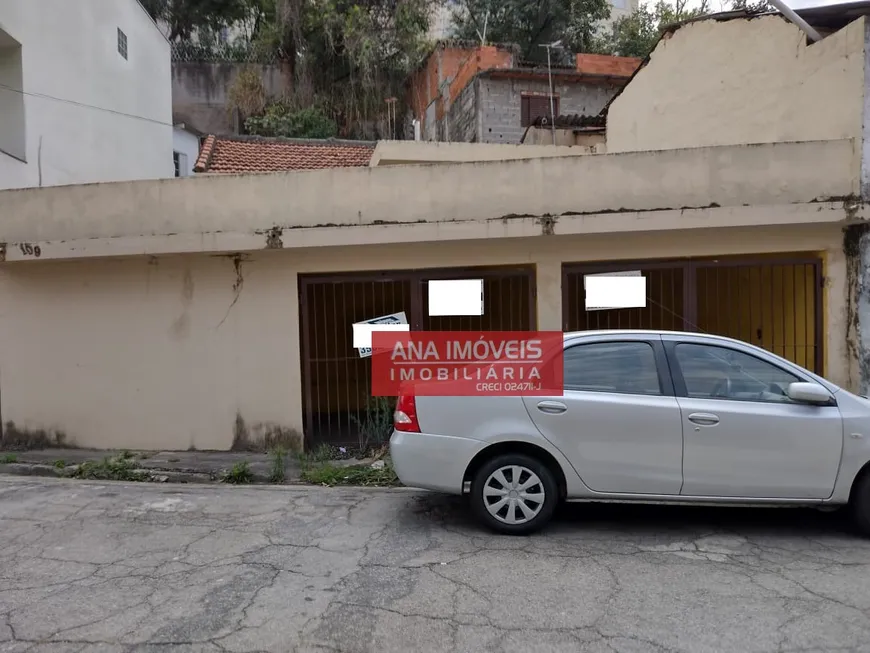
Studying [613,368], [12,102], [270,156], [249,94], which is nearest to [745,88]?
[613,368]

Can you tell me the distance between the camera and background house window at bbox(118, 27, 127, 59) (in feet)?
46.2

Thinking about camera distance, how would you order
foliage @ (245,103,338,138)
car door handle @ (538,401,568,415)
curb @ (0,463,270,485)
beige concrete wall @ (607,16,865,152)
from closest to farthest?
1. car door handle @ (538,401,568,415)
2. curb @ (0,463,270,485)
3. beige concrete wall @ (607,16,865,152)
4. foliage @ (245,103,338,138)

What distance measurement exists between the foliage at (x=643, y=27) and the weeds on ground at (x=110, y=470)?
20.4 m

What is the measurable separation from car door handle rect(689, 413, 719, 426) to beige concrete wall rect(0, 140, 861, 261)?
2990 mm

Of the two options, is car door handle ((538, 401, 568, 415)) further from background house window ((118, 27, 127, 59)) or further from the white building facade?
background house window ((118, 27, 127, 59))

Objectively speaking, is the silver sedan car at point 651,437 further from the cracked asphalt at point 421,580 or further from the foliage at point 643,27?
the foliage at point 643,27

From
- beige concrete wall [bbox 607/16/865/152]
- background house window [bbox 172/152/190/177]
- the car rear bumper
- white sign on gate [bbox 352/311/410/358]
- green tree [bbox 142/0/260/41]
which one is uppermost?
green tree [bbox 142/0/260/41]

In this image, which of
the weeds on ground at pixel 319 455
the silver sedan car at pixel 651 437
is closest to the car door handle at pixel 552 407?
the silver sedan car at pixel 651 437

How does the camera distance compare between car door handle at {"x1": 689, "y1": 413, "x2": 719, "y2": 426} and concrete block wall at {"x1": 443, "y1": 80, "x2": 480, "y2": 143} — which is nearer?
car door handle at {"x1": 689, "y1": 413, "x2": 719, "y2": 426}

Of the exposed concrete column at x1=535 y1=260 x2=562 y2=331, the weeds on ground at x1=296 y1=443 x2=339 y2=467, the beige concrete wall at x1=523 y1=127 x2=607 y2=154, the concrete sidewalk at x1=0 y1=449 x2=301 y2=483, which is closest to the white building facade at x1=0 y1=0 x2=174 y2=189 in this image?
the concrete sidewalk at x1=0 y1=449 x2=301 y2=483

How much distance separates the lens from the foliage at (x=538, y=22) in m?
21.2

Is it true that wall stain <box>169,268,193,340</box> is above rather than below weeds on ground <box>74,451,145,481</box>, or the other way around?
above

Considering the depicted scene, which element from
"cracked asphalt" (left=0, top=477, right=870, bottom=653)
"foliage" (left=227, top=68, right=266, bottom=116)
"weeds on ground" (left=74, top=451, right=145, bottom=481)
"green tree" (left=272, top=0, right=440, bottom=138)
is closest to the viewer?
"cracked asphalt" (left=0, top=477, right=870, bottom=653)

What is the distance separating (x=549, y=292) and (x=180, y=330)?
4.41 metres
